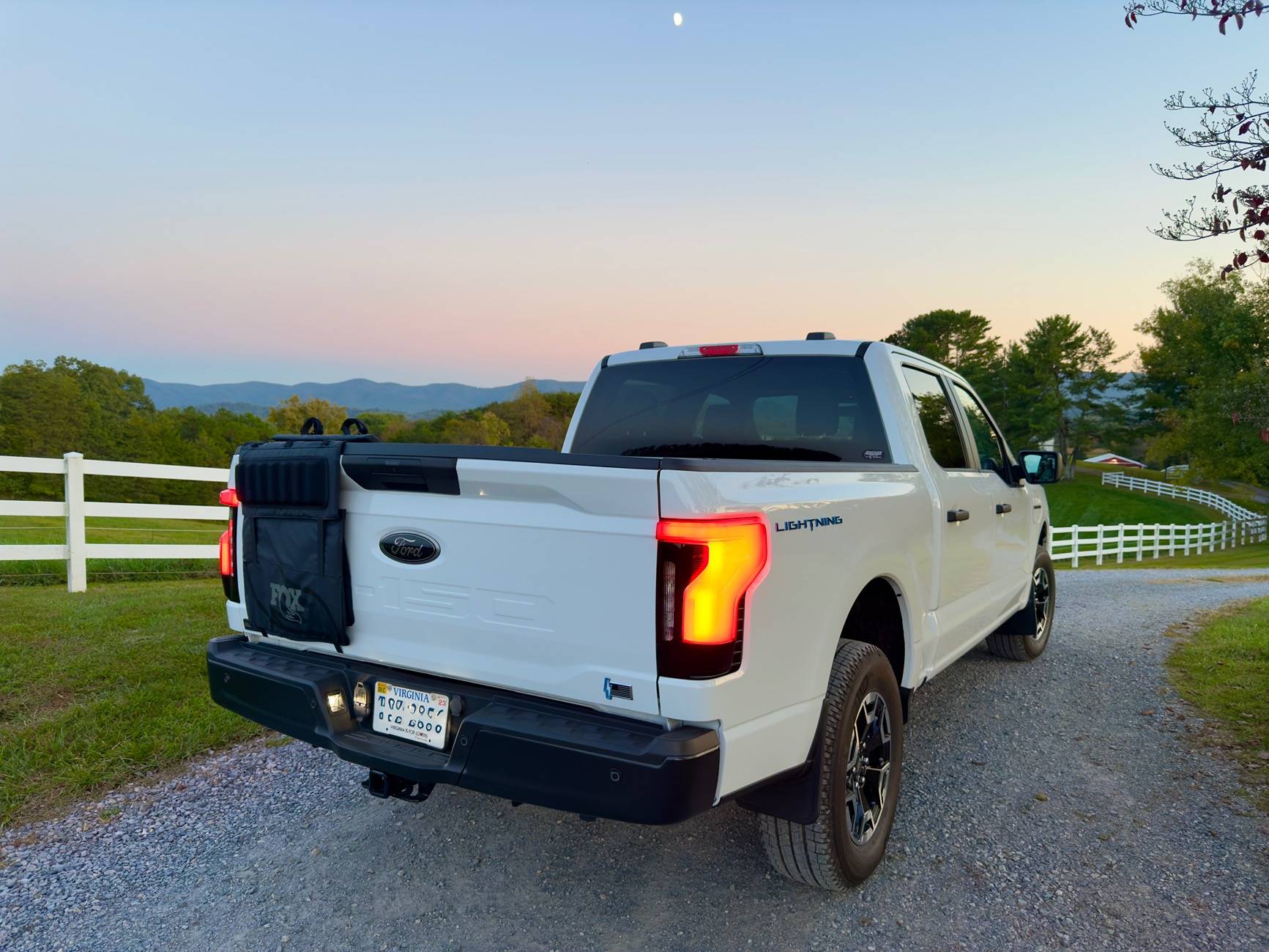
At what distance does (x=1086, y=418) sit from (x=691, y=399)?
8196 cm

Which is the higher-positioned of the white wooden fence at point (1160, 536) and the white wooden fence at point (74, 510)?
the white wooden fence at point (74, 510)

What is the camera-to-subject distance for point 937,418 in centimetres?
431

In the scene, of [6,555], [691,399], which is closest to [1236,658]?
[691,399]

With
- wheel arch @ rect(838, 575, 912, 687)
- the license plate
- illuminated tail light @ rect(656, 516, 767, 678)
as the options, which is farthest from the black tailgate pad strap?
wheel arch @ rect(838, 575, 912, 687)

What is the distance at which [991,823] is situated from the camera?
3.64 m

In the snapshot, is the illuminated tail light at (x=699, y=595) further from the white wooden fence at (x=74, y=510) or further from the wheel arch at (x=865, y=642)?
the white wooden fence at (x=74, y=510)

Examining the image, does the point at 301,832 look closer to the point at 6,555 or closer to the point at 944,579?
the point at 944,579

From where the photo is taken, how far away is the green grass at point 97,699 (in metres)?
3.94

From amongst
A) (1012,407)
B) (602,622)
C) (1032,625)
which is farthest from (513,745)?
(1012,407)

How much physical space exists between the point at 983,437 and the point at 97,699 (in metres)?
5.72

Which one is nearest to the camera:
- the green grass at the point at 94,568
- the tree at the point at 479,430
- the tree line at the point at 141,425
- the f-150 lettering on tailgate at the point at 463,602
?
the f-150 lettering on tailgate at the point at 463,602

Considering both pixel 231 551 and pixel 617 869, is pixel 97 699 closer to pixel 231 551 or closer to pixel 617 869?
pixel 231 551

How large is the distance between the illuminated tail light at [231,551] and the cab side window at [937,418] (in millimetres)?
3057

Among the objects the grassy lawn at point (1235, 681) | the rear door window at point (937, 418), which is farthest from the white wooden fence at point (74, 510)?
the grassy lawn at point (1235, 681)
